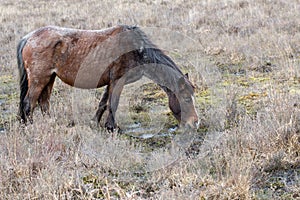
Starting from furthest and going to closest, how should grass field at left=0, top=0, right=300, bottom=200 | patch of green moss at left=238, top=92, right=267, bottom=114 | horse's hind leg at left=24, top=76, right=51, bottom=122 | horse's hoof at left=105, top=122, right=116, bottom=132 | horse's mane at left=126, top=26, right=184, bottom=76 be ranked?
patch of green moss at left=238, top=92, right=267, bottom=114, horse's hind leg at left=24, top=76, right=51, bottom=122, horse's hoof at left=105, top=122, right=116, bottom=132, horse's mane at left=126, top=26, right=184, bottom=76, grass field at left=0, top=0, right=300, bottom=200

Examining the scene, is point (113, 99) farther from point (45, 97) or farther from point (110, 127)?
point (45, 97)

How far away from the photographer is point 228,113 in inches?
231

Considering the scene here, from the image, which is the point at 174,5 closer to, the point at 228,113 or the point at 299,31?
the point at 299,31

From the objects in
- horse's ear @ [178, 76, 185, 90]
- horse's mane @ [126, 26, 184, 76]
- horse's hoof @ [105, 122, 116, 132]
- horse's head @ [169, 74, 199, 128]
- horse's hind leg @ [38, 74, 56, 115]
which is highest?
horse's mane @ [126, 26, 184, 76]

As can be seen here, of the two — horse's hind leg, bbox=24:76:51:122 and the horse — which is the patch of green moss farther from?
horse's hind leg, bbox=24:76:51:122

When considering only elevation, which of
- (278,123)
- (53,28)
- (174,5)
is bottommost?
(174,5)

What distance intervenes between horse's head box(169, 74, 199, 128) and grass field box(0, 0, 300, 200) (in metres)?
0.21

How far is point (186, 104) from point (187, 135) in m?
0.45

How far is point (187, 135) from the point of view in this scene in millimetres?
5480

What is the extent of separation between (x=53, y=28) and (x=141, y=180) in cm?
341

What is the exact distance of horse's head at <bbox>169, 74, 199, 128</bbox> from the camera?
218 inches

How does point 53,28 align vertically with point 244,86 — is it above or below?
above

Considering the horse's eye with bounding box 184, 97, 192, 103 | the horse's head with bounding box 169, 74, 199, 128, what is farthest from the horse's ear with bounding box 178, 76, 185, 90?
the horse's eye with bounding box 184, 97, 192, 103

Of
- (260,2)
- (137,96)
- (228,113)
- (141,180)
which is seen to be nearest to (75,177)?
(141,180)
